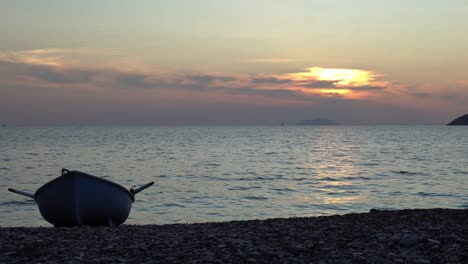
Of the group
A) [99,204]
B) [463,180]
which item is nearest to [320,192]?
[463,180]

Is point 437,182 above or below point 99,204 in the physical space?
below

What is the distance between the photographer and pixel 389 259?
10156 millimetres

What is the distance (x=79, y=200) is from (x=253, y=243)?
8.59 metres

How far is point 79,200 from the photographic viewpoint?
704 inches

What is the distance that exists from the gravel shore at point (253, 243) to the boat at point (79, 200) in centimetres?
321

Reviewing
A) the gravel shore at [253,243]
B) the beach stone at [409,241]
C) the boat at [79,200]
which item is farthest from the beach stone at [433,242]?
the boat at [79,200]

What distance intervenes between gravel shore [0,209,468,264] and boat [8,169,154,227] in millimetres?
3208

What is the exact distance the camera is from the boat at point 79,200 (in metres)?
17.9

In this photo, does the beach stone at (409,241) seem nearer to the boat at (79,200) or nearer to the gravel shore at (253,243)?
the gravel shore at (253,243)

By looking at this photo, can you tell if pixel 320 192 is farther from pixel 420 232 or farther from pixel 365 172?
pixel 420 232

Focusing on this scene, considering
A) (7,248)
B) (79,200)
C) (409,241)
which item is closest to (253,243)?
(409,241)

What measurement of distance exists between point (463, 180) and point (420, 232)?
33636mm

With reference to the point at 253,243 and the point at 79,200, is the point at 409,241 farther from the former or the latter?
the point at 79,200

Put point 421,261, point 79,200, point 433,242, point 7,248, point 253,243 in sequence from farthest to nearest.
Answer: point 79,200
point 253,243
point 7,248
point 433,242
point 421,261
